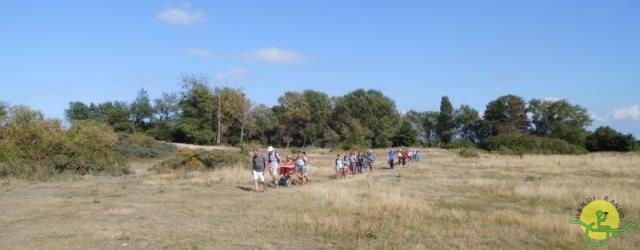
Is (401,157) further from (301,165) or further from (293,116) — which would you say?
(293,116)

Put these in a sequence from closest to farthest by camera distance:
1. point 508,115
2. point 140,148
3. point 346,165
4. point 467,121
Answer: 1. point 346,165
2. point 140,148
3. point 508,115
4. point 467,121

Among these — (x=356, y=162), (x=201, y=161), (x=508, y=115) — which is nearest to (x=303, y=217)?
(x=356, y=162)

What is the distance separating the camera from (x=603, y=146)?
84.4m

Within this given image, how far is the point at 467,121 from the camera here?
105 meters

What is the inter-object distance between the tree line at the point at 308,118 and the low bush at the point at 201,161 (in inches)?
1943

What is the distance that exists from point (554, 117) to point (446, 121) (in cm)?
1827

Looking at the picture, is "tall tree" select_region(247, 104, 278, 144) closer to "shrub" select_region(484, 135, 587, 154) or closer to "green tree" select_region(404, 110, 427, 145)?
"green tree" select_region(404, 110, 427, 145)

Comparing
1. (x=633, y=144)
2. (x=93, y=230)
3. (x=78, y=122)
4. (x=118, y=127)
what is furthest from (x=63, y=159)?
(x=633, y=144)

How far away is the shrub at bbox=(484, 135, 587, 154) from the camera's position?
7088 centimetres

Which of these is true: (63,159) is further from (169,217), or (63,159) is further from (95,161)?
(169,217)

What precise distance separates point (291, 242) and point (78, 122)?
133 feet

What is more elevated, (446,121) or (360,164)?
(446,121)

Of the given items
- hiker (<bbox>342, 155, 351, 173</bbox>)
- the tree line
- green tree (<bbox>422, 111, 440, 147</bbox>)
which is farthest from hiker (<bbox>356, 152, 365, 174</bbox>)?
green tree (<bbox>422, 111, 440, 147</bbox>)

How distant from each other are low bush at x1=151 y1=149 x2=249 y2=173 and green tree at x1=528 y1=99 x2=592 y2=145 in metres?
69.7
